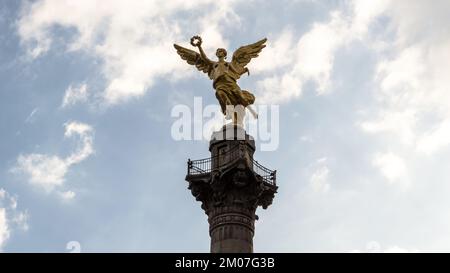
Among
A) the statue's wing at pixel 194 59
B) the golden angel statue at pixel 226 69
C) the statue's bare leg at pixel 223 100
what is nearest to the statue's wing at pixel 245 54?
the golden angel statue at pixel 226 69

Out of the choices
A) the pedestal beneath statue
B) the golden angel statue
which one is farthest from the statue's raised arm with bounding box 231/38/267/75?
the pedestal beneath statue

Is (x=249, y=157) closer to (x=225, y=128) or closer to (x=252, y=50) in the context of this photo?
(x=225, y=128)

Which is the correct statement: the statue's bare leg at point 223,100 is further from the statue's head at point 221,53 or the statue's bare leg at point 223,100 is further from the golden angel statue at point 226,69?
the statue's head at point 221,53

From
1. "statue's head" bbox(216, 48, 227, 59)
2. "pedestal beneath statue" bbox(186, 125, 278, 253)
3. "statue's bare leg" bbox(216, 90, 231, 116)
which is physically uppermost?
"statue's head" bbox(216, 48, 227, 59)

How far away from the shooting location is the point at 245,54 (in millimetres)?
35875

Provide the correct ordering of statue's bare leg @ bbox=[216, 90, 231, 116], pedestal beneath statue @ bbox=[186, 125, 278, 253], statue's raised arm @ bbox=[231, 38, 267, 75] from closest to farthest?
pedestal beneath statue @ bbox=[186, 125, 278, 253] → statue's bare leg @ bbox=[216, 90, 231, 116] → statue's raised arm @ bbox=[231, 38, 267, 75]

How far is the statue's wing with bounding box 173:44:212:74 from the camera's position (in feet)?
116

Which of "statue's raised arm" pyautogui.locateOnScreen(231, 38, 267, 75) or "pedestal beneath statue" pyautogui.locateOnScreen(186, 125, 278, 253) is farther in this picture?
"statue's raised arm" pyautogui.locateOnScreen(231, 38, 267, 75)

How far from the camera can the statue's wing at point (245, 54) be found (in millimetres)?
35438

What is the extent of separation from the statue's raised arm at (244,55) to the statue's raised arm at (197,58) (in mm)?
1304

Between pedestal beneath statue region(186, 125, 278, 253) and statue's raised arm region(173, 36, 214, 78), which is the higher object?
statue's raised arm region(173, 36, 214, 78)

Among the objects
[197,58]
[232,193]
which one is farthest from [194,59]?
[232,193]

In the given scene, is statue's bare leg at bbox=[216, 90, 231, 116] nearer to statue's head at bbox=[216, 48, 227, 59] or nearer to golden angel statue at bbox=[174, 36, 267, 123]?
golden angel statue at bbox=[174, 36, 267, 123]
